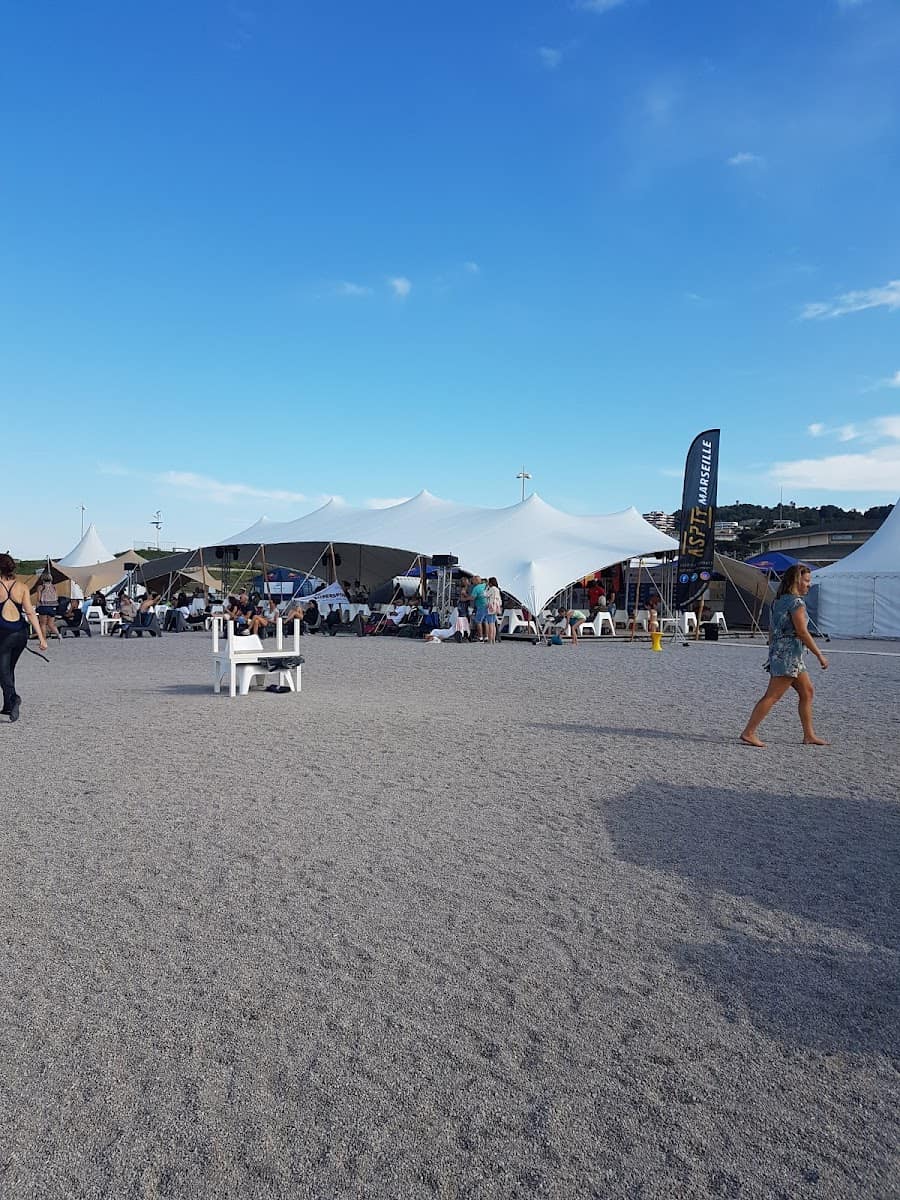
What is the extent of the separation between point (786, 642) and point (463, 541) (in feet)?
57.8

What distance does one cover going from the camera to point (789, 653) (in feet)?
25.1

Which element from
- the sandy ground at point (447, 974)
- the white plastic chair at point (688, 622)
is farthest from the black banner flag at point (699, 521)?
the sandy ground at point (447, 974)

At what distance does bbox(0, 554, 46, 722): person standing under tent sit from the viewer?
8727mm

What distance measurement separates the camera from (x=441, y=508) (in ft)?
98.3

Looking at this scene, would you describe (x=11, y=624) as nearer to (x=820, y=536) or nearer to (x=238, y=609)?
(x=238, y=609)

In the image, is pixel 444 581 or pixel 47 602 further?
pixel 444 581

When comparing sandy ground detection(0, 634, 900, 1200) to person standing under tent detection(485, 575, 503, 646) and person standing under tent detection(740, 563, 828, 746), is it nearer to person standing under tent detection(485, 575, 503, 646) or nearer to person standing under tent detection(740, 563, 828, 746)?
person standing under tent detection(740, 563, 828, 746)

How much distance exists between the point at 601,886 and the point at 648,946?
2.29 feet

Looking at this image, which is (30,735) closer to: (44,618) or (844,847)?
(844,847)

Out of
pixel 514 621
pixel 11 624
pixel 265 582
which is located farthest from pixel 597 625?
pixel 11 624

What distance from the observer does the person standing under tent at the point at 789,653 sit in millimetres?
7574

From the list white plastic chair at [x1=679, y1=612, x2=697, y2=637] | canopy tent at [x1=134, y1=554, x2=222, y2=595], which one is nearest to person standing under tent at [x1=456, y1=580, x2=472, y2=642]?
white plastic chair at [x1=679, y1=612, x2=697, y2=637]

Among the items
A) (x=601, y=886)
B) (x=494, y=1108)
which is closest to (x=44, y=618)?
(x=601, y=886)

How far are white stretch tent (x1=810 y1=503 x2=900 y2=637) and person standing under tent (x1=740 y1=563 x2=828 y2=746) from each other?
20.6 meters
